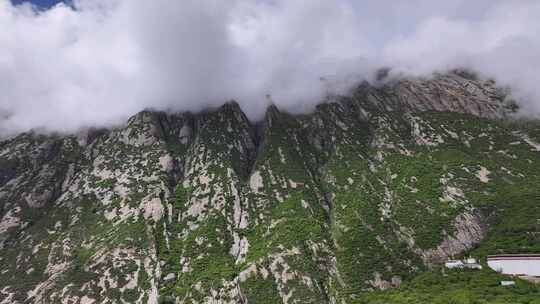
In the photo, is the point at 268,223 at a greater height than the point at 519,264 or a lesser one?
greater

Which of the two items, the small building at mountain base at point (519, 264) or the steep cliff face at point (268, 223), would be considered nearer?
the small building at mountain base at point (519, 264)

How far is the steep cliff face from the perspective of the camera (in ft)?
454

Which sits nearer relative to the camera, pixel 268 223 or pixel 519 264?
pixel 519 264

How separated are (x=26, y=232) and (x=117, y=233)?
42.2 meters

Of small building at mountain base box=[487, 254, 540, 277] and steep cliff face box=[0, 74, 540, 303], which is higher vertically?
steep cliff face box=[0, 74, 540, 303]

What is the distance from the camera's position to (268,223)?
164m

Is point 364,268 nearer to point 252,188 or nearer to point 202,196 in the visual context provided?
point 252,188

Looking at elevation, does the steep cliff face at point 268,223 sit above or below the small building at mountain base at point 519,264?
above

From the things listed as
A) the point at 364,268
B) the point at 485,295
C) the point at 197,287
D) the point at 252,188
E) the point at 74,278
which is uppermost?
the point at 252,188

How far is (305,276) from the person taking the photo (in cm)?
13662

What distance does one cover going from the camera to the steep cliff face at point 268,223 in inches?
5443

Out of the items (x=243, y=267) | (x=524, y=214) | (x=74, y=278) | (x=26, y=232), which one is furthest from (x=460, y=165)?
(x=26, y=232)

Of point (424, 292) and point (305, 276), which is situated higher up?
point (305, 276)

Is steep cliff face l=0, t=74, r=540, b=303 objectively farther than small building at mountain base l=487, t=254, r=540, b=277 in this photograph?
Yes
